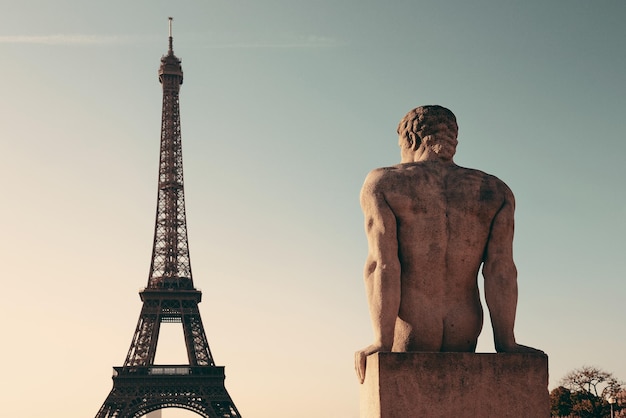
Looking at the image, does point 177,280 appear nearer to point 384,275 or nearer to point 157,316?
point 157,316

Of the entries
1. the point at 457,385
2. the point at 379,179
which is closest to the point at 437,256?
the point at 379,179

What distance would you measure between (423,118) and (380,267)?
163cm

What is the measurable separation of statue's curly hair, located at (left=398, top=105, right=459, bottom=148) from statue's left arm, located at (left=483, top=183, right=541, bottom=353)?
1.04m

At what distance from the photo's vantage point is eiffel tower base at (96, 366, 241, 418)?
72.3 metres

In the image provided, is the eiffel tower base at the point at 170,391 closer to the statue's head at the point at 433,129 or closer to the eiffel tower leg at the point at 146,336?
the eiffel tower leg at the point at 146,336

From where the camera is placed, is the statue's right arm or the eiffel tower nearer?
the statue's right arm

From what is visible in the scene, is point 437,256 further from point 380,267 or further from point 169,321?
point 169,321

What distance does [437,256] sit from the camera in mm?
7398

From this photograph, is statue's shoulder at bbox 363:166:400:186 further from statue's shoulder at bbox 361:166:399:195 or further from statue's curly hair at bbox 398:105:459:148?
statue's curly hair at bbox 398:105:459:148

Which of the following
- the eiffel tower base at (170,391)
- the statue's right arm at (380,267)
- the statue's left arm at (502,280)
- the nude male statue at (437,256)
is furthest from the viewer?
the eiffel tower base at (170,391)

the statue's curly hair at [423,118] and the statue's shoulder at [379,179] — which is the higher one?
the statue's curly hair at [423,118]

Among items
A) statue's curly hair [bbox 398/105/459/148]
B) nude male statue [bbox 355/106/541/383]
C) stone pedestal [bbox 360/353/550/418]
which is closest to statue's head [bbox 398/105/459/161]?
statue's curly hair [bbox 398/105/459/148]

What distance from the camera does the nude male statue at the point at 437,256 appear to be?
286 inches

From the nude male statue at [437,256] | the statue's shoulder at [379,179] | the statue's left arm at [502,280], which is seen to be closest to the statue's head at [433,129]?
the nude male statue at [437,256]
